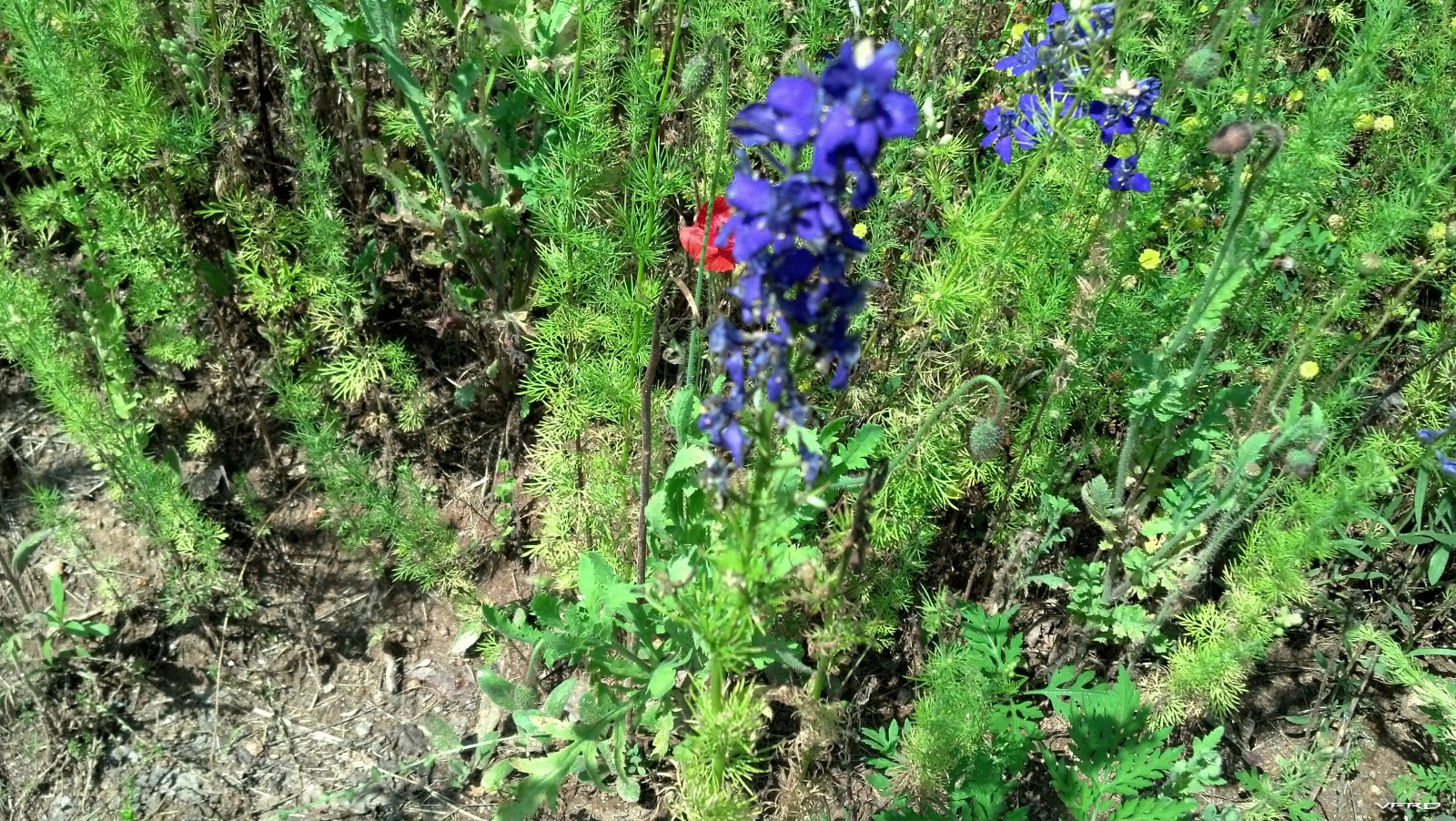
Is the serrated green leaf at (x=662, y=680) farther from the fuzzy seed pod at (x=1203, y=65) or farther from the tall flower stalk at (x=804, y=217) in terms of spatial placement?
the fuzzy seed pod at (x=1203, y=65)

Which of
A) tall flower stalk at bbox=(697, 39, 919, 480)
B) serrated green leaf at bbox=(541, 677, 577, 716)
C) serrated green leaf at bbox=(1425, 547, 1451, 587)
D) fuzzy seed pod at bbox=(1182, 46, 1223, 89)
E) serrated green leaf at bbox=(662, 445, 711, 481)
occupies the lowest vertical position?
serrated green leaf at bbox=(541, 677, 577, 716)

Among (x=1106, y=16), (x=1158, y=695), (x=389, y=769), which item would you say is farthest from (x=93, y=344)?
(x=1158, y=695)

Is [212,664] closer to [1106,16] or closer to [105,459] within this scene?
[105,459]

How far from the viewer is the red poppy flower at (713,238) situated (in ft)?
7.57

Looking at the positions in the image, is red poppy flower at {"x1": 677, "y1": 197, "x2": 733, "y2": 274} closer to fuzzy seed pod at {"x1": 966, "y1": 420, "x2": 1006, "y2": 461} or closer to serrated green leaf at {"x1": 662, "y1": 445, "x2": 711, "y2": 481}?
serrated green leaf at {"x1": 662, "y1": 445, "x2": 711, "y2": 481}

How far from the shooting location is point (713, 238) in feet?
7.44

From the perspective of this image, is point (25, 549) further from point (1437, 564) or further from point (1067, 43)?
point (1437, 564)

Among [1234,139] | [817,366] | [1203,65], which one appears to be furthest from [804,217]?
[1203,65]

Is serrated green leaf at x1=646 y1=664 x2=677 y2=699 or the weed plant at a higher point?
the weed plant

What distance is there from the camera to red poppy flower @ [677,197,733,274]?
2.31m

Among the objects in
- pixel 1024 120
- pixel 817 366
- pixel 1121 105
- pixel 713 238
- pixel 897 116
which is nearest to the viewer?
pixel 897 116

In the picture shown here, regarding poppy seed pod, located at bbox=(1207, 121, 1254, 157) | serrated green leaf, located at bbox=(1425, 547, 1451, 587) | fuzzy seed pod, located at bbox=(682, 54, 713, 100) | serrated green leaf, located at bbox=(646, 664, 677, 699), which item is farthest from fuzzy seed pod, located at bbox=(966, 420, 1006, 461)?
serrated green leaf, located at bbox=(1425, 547, 1451, 587)

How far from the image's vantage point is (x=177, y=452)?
3094mm

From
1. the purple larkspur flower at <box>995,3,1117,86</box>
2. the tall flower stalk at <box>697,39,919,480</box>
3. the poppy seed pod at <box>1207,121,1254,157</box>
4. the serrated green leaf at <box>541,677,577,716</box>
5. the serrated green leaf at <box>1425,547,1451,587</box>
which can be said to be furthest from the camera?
the serrated green leaf at <box>1425,547,1451,587</box>
